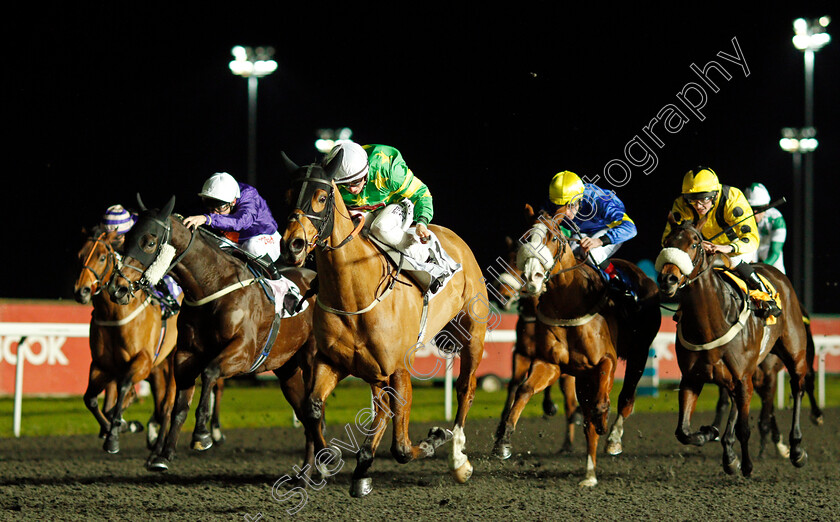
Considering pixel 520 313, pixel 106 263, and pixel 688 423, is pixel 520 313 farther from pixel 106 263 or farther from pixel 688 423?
pixel 106 263

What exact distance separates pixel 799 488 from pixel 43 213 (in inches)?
756

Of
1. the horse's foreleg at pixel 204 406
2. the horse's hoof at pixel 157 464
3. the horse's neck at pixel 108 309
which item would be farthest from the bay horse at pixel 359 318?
the horse's neck at pixel 108 309

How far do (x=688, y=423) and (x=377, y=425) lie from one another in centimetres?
218

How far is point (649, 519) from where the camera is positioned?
4590mm

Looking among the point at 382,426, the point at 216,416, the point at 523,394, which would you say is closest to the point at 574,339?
the point at 523,394

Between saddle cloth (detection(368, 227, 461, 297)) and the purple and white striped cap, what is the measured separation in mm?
3087

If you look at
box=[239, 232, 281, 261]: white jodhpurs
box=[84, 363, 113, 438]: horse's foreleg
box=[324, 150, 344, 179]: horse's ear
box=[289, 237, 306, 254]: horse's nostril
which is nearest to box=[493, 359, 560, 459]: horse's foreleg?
box=[239, 232, 281, 261]: white jodhpurs

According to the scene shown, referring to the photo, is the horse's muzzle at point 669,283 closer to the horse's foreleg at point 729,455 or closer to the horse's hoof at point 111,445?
the horse's foreleg at point 729,455

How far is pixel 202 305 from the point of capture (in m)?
5.80

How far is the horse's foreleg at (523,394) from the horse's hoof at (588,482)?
1.62 feet

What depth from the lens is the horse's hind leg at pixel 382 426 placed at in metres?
4.49

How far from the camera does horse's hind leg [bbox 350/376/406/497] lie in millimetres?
4492

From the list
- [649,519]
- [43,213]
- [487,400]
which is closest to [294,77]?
[43,213]

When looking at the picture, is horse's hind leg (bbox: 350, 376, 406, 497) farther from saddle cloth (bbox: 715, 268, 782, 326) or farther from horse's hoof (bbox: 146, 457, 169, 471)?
saddle cloth (bbox: 715, 268, 782, 326)
